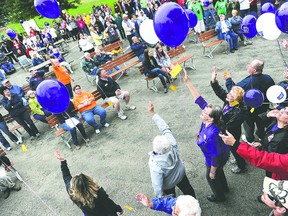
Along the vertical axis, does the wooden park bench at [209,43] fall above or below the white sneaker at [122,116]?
above

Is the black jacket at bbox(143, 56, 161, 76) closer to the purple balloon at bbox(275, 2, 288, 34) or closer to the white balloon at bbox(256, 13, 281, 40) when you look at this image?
the white balloon at bbox(256, 13, 281, 40)

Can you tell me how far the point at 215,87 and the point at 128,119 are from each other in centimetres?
331

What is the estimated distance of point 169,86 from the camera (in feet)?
28.0

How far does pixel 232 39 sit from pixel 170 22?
5862 millimetres

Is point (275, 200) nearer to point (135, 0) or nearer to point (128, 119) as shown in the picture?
point (128, 119)

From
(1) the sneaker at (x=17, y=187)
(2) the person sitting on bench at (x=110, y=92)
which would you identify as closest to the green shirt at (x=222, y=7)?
(2) the person sitting on bench at (x=110, y=92)

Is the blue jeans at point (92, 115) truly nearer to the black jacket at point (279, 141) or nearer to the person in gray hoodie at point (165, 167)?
the person in gray hoodie at point (165, 167)

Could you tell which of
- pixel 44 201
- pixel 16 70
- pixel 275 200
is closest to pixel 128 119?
pixel 44 201

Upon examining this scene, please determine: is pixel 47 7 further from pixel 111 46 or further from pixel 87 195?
pixel 87 195

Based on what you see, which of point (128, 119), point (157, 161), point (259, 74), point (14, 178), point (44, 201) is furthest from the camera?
point (128, 119)

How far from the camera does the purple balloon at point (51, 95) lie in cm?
529

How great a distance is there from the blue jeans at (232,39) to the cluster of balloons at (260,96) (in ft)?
19.4

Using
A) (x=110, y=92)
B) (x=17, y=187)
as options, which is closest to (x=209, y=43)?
(x=110, y=92)

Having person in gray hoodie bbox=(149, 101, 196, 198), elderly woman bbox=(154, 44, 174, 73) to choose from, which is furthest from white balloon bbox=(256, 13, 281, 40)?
person in gray hoodie bbox=(149, 101, 196, 198)
